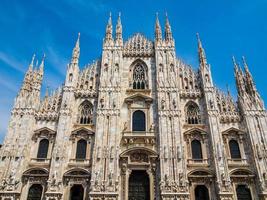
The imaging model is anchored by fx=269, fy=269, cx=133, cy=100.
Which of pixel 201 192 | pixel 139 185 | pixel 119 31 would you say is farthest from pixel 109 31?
pixel 201 192

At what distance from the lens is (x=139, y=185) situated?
23078mm

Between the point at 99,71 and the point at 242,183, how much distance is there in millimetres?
17504

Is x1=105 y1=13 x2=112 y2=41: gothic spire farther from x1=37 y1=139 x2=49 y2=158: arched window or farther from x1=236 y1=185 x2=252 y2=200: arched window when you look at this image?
x1=236 y1=185 x2=252 y2=200: arched window

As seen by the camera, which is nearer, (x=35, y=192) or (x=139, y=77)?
(x=35, y=192)

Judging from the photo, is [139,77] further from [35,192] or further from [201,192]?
[35,192]

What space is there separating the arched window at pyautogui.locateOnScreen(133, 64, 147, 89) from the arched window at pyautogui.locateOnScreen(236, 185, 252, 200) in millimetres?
12962

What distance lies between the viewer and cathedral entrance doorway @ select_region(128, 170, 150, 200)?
22.5 meters

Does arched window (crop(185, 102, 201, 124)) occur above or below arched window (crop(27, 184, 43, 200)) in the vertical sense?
above

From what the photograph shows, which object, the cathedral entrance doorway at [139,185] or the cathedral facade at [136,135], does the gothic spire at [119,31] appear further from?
the cathedral entrance doorway at [139,185]

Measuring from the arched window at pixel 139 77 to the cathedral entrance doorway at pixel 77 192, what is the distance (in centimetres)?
1133

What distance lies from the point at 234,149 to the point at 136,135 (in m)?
9.00

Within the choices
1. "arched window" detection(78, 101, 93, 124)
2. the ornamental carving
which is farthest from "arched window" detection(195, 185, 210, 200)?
"arched window" detection(78, 101, 93, 124)

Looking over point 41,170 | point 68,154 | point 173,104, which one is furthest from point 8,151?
point 173,104

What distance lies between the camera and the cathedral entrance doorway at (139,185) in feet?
74.0
